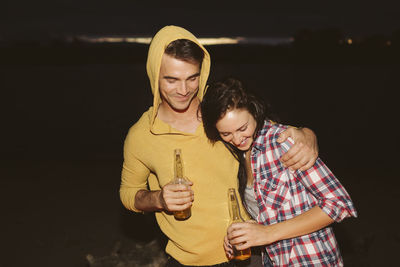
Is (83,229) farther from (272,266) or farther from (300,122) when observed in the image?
(300,122)

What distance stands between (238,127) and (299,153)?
0.43m

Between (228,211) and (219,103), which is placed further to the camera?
(228,211)

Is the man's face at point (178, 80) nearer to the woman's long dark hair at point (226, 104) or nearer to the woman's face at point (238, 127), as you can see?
the woman's long dark hair at point (226, 104)

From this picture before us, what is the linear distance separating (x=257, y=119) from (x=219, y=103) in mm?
291

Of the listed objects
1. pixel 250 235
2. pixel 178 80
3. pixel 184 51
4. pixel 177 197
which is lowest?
pixel 250 235

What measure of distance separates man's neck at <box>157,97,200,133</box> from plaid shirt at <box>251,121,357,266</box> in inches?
19.5

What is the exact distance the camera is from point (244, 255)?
2348 mm

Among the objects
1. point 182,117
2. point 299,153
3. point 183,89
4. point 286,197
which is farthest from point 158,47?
point 286,197

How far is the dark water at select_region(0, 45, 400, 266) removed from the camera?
6.05 metres

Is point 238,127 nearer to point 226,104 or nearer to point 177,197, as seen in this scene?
point 226,104

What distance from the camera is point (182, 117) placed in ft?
8.62

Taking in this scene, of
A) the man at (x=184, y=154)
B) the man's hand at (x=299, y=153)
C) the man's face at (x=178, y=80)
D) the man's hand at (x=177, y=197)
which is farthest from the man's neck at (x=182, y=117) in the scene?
the man's hand at (x=299, y=153)

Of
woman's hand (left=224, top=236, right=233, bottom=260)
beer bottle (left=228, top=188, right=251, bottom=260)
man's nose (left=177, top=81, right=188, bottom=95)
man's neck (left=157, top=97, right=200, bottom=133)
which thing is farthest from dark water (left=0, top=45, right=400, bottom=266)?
woman's hand (left=224, top=236, right=233, bottom=260)

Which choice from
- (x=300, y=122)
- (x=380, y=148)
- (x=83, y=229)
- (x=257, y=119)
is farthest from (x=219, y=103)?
(x=300, y=122)
